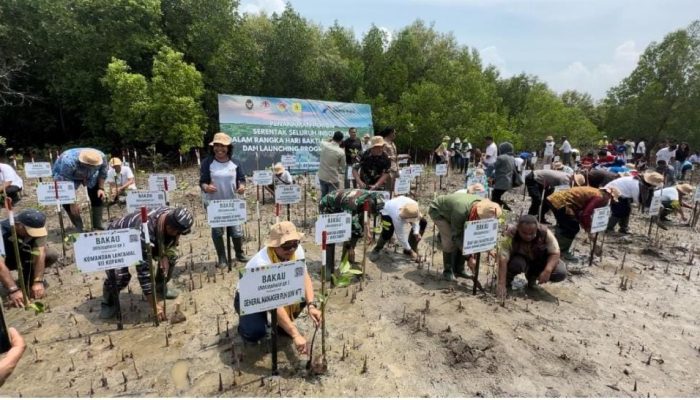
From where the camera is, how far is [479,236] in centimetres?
417

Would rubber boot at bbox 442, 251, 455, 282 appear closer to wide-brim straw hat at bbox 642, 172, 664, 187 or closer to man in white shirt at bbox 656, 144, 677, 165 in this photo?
wide-brim straw hat at bbox 642, 172, 664, 187

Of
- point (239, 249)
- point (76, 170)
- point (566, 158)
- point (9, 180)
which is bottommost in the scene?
point (239, 249)

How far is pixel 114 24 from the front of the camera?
47.9 ft

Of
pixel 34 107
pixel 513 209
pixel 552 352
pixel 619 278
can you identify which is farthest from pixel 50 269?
pixel 34 107

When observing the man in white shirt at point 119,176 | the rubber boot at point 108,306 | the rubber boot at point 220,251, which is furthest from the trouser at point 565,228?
the man in white shirt at point 119,176

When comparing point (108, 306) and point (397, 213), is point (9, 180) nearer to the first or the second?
point (108, 306)

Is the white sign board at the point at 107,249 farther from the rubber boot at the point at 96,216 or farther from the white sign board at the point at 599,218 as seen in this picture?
the white sign board at the point at 599,218

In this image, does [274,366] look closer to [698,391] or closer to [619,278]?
[698,391]

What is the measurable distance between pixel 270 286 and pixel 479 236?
244 centimetres

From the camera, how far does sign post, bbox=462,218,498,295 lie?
4051 mm

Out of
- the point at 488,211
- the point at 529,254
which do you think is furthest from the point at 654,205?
the point at 488,211

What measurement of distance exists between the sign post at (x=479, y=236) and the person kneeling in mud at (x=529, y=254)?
1.03ft

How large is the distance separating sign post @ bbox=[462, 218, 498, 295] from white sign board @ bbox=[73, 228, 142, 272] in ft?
10.2

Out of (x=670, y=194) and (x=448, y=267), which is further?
(x=670, y=194)
